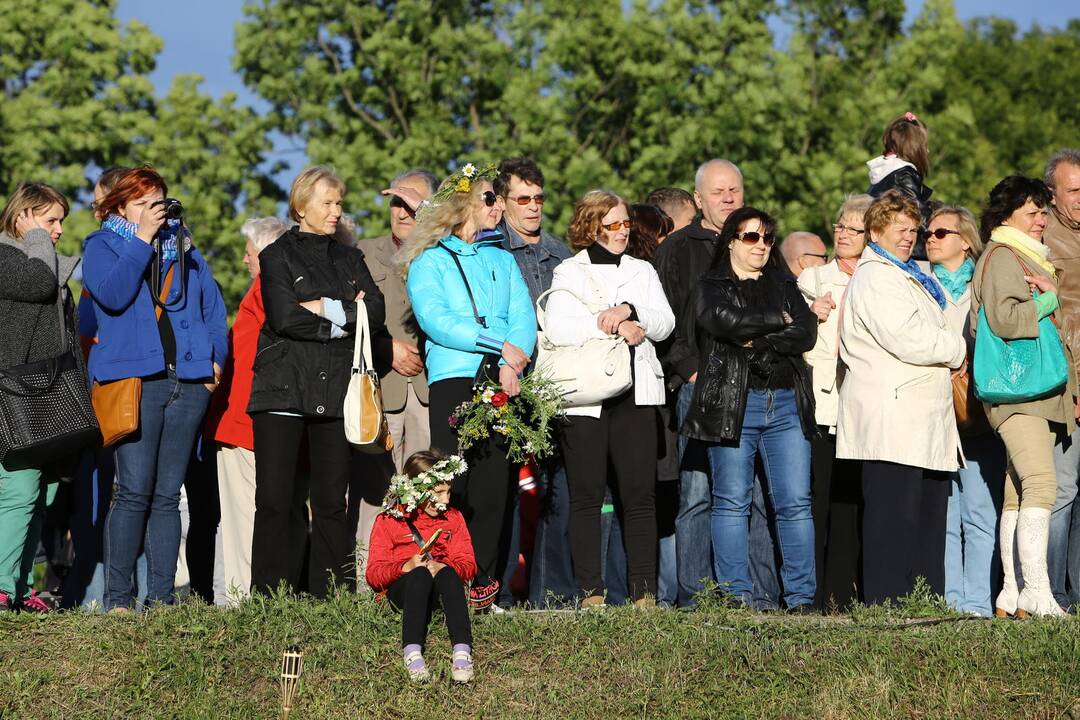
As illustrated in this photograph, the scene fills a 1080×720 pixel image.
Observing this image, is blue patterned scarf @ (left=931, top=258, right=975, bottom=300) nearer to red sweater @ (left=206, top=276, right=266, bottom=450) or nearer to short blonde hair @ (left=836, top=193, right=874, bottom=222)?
short blonde hair @ (left=836, top=193, right=874, bottom=222)

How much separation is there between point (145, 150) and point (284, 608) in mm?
22443

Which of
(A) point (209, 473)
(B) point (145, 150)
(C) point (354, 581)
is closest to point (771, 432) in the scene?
(C) point (354, 581)

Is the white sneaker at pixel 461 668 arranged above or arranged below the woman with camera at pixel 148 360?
below

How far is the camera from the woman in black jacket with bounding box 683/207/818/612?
8.19 m

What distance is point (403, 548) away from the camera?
726 cm

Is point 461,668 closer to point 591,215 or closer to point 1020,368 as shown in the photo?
point 591,215

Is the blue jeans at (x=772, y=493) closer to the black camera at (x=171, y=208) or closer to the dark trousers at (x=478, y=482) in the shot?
the dark trousers at (x=478, y=482)

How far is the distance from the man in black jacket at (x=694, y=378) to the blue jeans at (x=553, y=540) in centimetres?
70

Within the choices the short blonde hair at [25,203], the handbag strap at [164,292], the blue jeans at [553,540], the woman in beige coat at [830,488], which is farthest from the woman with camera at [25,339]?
the woman in beige coat at [830,488]

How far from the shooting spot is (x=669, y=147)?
27.1 m

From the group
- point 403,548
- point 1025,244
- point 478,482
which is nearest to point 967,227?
point 1025,244

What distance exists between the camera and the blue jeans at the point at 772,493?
8188 mm

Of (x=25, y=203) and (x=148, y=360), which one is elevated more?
(x=25, y=203)

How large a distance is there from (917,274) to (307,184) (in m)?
3.49
